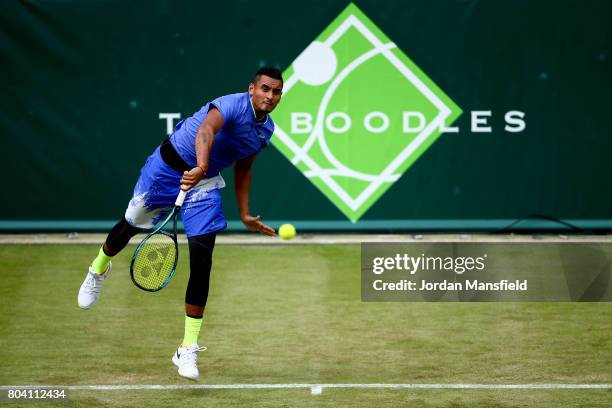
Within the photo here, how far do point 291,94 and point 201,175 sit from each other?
519 cm

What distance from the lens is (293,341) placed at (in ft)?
24.8

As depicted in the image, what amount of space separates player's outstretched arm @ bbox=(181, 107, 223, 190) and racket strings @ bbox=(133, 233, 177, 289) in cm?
62

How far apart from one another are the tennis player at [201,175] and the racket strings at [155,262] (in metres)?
0.14

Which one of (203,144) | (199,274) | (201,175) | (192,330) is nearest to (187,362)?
(192,330)

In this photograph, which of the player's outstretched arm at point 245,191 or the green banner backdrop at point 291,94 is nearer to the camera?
the player's outstretched arm at point 245,191

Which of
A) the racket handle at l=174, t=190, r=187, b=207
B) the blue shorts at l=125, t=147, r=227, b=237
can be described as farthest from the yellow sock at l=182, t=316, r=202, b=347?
the racket handle at l=174, t=190, r=187, b=207

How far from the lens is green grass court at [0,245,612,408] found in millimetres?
6254

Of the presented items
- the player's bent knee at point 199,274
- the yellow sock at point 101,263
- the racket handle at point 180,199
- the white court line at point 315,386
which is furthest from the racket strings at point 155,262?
the yellow sock at point 101,263

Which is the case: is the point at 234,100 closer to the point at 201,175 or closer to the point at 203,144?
the point at 203,144

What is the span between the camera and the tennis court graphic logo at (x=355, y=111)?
11.2m

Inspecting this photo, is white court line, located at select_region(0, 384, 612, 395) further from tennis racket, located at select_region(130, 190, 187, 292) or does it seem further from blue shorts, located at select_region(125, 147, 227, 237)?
blue shorts, located at select_region(125, 147, 227, 237)

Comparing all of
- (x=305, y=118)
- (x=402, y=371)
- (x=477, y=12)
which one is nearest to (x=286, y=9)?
(x=305, y=118)

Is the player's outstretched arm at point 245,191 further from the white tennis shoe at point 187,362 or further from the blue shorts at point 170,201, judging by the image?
the white tennis shoe at point 187,362

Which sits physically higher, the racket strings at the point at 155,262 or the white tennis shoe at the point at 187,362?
the racket strings at the point at 155,262
